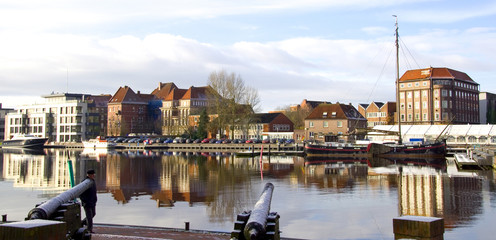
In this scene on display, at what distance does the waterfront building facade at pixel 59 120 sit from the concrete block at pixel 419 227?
482 ft

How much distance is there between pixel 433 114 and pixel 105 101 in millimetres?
107075

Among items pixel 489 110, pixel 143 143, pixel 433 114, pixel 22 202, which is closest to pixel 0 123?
pixel 143 143

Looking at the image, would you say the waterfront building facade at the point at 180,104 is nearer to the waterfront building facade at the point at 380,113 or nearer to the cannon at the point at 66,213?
the waterfront building facade at the point at 380,113

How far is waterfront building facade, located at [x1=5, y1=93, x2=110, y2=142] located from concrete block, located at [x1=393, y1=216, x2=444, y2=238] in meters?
147

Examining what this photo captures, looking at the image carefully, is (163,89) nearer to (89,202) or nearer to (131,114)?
(131,114)

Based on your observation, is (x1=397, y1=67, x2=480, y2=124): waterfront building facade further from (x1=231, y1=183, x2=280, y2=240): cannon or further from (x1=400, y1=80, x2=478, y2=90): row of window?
(x1=231, y1=183, x2=280, y2=240): cannon

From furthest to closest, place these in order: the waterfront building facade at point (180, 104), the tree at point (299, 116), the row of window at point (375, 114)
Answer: the tree at point (299, 116)
the waterfront building facade at point (180, 104)
the row of window at point (375, 114)

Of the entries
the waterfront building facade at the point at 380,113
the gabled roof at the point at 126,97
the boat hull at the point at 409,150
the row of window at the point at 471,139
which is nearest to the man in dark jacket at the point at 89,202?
the boat hull at the point at 409,150

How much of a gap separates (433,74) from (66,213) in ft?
381

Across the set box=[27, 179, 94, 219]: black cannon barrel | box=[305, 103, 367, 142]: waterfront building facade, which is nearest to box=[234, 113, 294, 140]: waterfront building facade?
box=[305, 103, 367, 142]: waterfront building facade

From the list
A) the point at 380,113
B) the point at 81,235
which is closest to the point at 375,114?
the point at 380,113

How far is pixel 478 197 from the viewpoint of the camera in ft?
88.2

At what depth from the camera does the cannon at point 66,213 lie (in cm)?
1105

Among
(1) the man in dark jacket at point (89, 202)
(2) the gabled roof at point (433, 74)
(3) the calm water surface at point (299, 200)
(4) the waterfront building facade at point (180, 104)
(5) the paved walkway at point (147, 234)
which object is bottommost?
(3) the calm water surface at point (299, 200)
